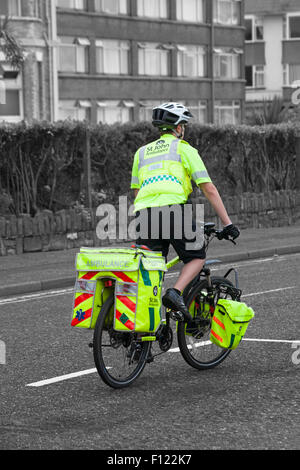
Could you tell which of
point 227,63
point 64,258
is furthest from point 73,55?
point 64,258

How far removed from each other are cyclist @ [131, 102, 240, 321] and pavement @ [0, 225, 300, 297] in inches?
229

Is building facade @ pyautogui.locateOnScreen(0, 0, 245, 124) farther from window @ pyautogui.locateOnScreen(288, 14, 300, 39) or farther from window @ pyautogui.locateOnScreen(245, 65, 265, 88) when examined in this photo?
window @ pyautogui.locateOnScreen(288, 14, 300, 39)

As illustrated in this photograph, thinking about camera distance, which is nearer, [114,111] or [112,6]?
[112,6]

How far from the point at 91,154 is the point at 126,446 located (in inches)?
528

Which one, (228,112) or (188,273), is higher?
(228,112)

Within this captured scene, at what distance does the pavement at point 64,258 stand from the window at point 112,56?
3322cm

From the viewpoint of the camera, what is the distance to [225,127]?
21422 mm

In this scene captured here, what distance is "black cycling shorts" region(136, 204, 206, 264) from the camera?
7.40 meters

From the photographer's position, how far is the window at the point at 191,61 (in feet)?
189

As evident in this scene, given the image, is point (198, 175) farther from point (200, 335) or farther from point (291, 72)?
point (291, 72)

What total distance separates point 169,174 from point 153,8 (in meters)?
49.4

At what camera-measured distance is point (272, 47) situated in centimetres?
6906

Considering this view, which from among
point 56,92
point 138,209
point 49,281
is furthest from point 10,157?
point 56,92
